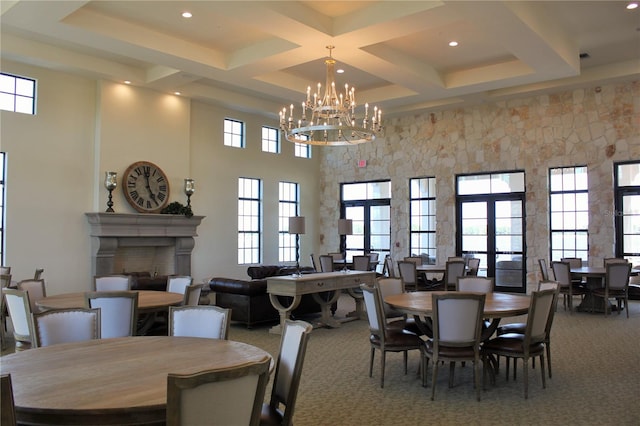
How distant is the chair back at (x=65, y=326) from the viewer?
3.46 metres

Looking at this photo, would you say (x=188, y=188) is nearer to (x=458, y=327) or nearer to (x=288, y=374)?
(x=458, y=327)

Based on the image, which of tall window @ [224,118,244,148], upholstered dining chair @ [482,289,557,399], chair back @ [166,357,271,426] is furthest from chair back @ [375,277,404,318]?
tall window @ [224,118,244,148]

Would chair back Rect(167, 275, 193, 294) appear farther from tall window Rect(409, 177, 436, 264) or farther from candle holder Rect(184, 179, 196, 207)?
tall window Rect(409, 177, 436, 264)

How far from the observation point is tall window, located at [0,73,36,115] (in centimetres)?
880

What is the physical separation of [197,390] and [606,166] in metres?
10.4

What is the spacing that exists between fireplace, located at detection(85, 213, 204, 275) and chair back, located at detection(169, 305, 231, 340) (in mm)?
6511

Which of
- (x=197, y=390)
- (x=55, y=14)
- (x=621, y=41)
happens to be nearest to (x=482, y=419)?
(x=197, y=390)

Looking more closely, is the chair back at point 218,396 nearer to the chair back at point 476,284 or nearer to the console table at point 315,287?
the chair back at point 476,284

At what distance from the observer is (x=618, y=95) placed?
10195mm

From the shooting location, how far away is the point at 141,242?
33.7ft

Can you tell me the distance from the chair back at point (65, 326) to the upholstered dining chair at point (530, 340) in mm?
3277

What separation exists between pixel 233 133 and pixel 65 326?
9.28m

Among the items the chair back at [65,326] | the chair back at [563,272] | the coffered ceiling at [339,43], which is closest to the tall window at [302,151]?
the coffered ceiling at [339,43]

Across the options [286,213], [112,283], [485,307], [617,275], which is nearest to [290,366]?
[485,307]
